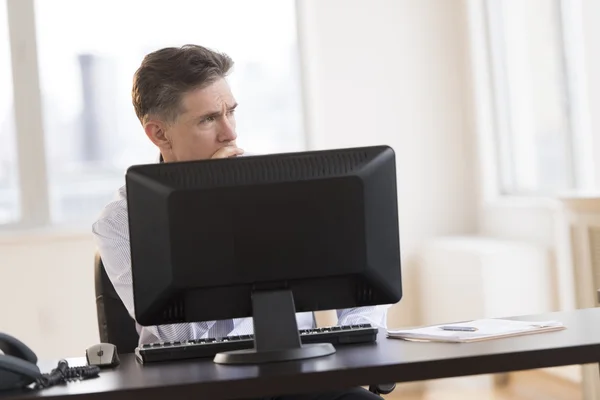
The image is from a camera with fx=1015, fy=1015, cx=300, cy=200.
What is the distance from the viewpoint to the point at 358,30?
559 cm

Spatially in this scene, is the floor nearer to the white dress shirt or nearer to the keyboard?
the white dress shirt

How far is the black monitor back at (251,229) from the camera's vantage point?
6.22 feet

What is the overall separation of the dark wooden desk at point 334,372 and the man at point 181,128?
494 millimetres

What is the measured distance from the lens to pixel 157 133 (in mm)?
2584

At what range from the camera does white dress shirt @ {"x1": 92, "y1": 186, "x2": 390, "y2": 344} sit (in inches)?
89.5

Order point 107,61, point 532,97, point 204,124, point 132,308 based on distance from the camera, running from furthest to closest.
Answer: point 107,61, point 532,97, point 204,124, point 132,308

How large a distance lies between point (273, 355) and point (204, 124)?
84 cm

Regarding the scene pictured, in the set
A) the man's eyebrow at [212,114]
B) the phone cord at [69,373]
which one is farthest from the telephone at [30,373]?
the man's eyebrow at [212,114]

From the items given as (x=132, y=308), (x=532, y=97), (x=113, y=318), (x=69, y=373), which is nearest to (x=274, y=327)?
(x=69, y=373)

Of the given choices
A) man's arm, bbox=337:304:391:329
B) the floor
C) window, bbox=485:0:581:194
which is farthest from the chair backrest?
window, bbox=485:0:581:194

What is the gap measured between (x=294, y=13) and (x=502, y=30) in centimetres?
114

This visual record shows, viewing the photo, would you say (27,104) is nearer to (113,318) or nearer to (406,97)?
(406,97)

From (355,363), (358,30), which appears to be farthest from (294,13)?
(355,363)

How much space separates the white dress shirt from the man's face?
202 mm
